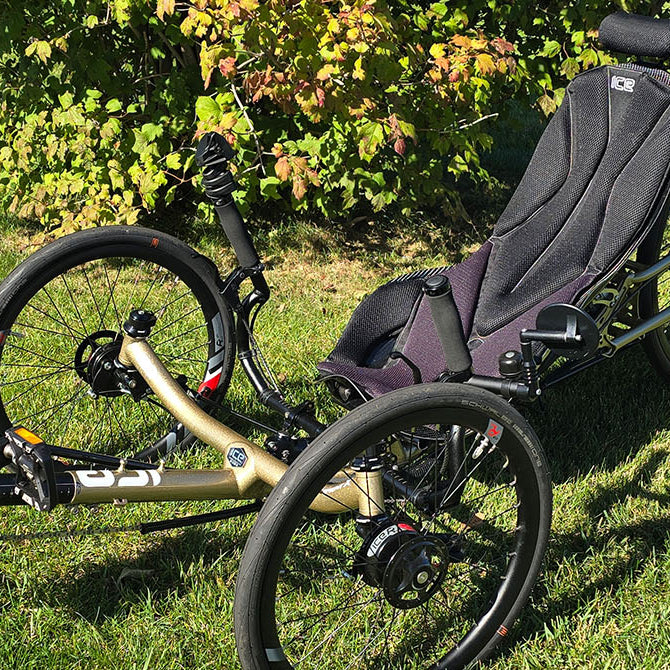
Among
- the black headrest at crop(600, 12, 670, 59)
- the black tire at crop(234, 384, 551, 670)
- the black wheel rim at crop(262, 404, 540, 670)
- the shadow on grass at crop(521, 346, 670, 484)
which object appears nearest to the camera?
the black tire at crop(234, 384, 551, 670)

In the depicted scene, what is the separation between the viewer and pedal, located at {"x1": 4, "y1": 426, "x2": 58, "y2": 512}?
2008 mm

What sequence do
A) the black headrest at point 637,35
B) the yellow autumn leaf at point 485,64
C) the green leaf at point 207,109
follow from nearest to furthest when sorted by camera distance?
the black headrest at point 637,35, the yellow autumn leaf at point 485,64, the green leaf at point 207,109

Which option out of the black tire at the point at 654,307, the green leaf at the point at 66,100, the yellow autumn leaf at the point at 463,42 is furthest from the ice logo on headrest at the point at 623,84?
the green leaf at the point at 66,100

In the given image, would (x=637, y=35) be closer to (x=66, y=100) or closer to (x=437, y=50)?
(x=437, y=50)

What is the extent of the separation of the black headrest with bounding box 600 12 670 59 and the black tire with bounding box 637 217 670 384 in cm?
56

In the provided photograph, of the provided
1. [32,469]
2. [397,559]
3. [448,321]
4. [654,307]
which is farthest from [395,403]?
[654,307]

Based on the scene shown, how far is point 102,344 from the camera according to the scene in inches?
115

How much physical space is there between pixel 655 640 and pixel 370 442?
105 centimetres

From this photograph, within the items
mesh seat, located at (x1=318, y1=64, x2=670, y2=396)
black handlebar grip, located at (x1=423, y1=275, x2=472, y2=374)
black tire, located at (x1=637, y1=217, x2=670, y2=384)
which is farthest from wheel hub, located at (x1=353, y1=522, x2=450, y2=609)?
black tire, located at (x1=637, y1=217, x2=670, y2=384)

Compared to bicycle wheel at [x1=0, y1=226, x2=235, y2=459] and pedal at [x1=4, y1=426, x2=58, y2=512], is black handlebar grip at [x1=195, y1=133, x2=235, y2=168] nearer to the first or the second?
bicycle wheel at [x1=0, y1=226, x2=235, y2=459]

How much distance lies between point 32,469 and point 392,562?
0.81 metres

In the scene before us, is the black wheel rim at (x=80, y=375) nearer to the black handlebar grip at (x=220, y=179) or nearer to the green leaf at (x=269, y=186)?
the black handlebar grip at (x=220, y=179)

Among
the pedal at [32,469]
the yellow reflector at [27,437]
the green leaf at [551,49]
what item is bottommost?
the pedal at [32,469]

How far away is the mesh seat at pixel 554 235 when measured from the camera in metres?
2.94
